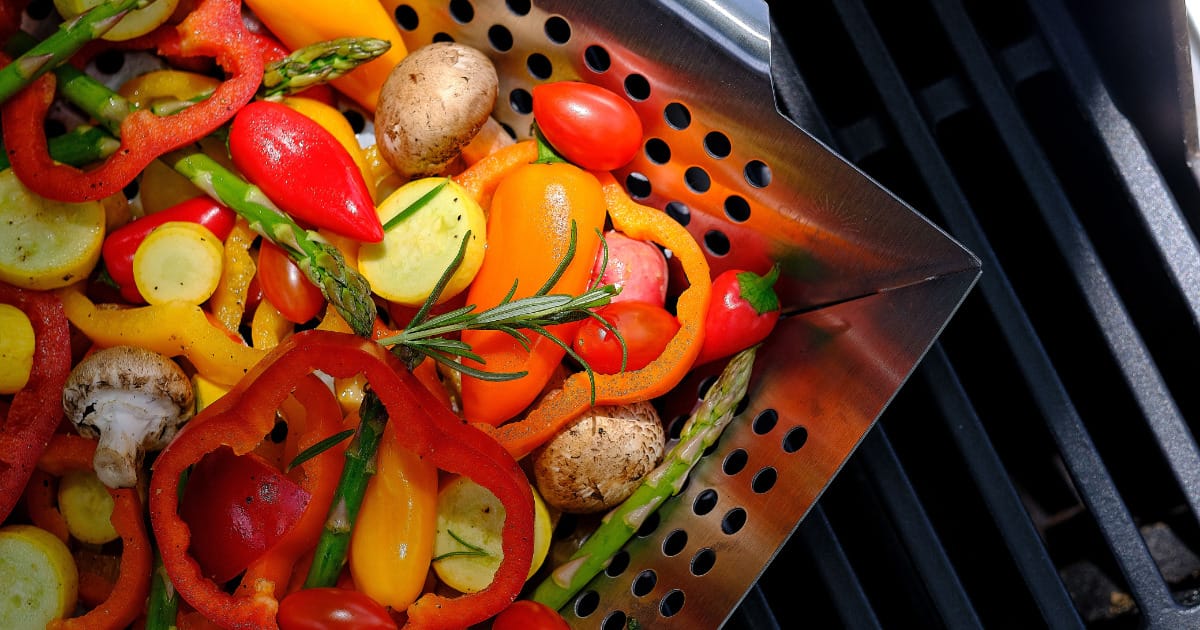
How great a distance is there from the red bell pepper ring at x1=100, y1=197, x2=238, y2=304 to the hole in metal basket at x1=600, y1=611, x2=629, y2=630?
102 cm

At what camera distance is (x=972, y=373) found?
2305mm

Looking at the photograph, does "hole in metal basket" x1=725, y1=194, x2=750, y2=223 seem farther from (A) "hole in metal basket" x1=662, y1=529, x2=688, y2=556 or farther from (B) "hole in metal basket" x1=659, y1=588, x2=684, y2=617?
(B) "hole in metal basket" x1=659, y1=588, x2=684, y2=617

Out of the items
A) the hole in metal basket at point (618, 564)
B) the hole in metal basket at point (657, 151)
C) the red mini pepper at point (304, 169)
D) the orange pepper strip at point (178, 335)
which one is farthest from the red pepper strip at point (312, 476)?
the hole in metal basket at point (657, 151)

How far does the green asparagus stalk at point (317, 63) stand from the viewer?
6.61ft

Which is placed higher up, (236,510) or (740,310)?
(740,310)

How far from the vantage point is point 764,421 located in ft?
6.74

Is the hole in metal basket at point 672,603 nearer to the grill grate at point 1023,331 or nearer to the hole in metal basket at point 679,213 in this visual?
the grill grate at point 1023,331

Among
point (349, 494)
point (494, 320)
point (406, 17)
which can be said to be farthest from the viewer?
point (406, 17)

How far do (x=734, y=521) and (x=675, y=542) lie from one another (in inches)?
4.8

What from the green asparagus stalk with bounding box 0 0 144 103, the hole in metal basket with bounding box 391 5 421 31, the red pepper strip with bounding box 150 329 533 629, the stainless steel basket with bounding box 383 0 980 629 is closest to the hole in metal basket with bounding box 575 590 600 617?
the stainless steel basket with bounding box 383 0 980 629

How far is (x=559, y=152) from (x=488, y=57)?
0.24 meters

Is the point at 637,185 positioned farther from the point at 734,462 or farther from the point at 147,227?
the point at 147,227

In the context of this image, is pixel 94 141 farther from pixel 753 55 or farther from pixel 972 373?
pixel 972 373

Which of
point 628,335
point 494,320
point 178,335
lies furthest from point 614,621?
point 178,335
